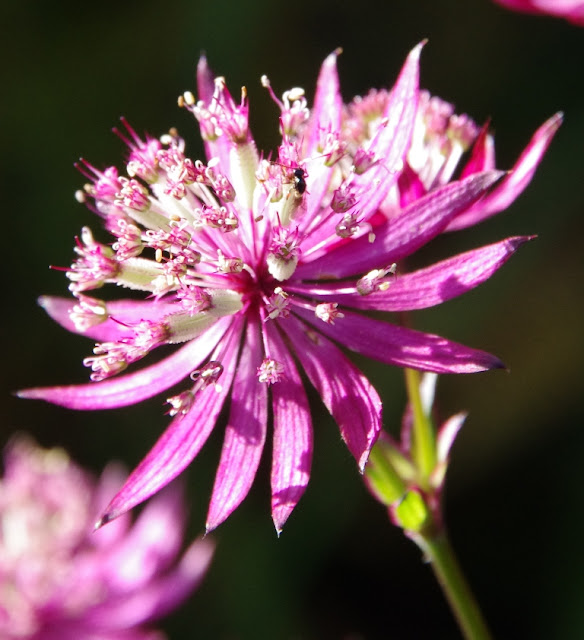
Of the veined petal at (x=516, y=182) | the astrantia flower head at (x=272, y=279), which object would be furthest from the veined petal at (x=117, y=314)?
the veined petal at (x=516, y=182)

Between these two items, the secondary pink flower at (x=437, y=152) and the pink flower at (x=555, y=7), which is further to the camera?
the pink flower at (x=555, y=7)

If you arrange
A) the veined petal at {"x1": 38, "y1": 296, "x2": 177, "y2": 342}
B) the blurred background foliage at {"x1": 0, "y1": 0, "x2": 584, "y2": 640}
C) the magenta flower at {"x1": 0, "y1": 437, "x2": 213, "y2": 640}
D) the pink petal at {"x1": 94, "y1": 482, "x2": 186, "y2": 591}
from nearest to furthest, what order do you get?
the veined petal at {"x1": 38, "y1": 296, "x2": 177, "y2": 342} → the magenta flower at {"x1": 0, "y1": 437, "x2": 213, "y2": 640} → the pink petal at {"x1": 94, "y1": 482, "x2": 186, "y2": 591} → the blurred background foliage at {"x1": 0, "y1": 0, "x2": 584, "y2": 640}

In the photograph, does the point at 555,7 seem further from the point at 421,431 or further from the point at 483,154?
the point at 421,431

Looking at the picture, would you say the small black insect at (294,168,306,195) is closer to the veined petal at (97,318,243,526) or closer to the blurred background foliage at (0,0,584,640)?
the veined petal at (97,318,243,526)

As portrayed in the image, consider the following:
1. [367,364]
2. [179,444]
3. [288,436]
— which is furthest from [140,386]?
[367,364]

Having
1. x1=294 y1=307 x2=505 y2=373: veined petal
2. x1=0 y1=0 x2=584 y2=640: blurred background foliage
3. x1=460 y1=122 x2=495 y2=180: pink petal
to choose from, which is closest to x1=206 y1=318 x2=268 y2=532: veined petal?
x1=294 y1=307 x2=505 y2=373: veined petal

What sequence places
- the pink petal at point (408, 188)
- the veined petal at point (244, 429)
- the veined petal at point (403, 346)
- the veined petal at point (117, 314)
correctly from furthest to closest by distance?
the veined petal at point (117, 314) → the pink petal at point (408, 188) → the veined petal at point (244, 429) → the veined petal at point (403, 346)

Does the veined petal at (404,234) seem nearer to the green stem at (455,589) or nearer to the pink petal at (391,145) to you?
the pink petal at (391,145)
